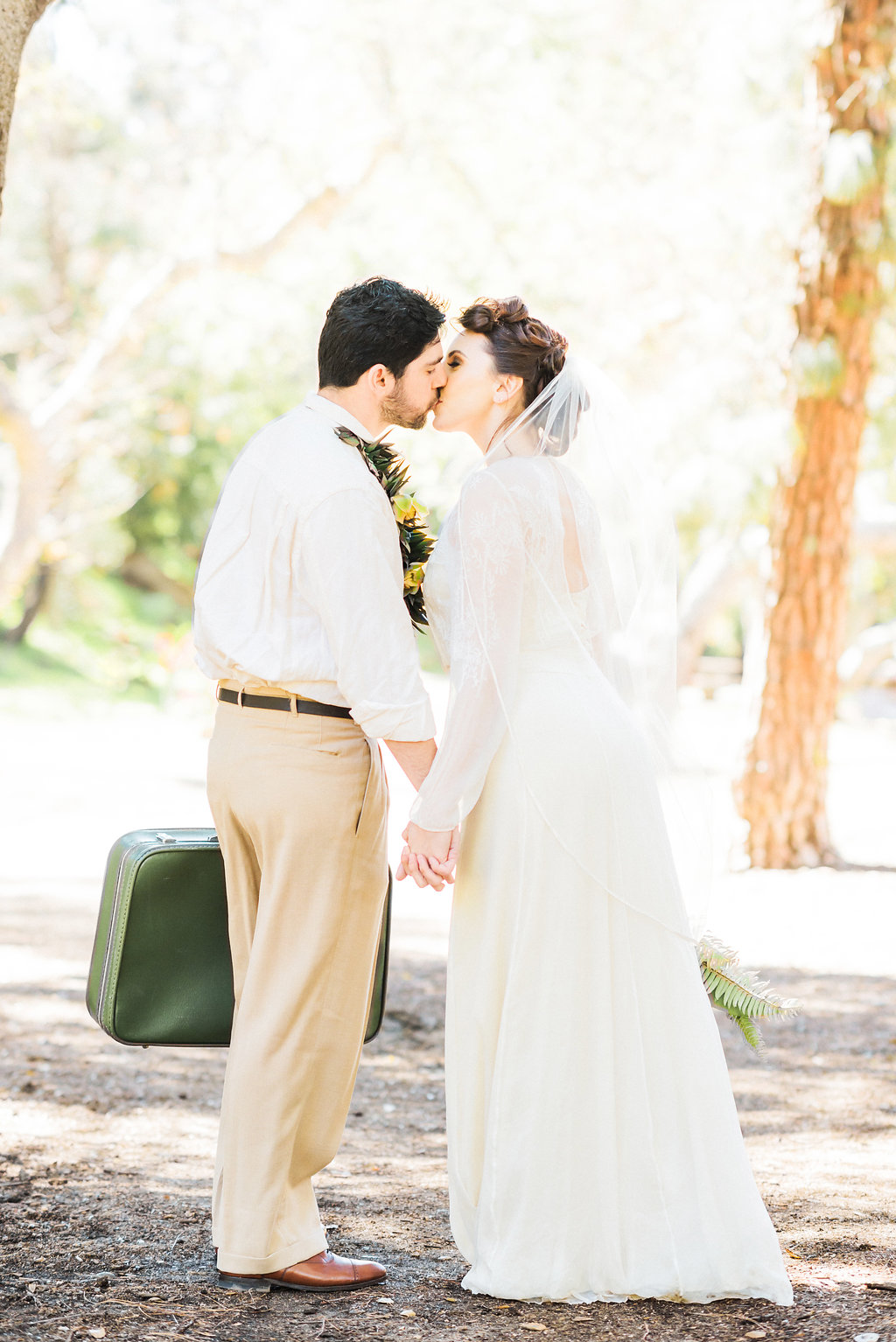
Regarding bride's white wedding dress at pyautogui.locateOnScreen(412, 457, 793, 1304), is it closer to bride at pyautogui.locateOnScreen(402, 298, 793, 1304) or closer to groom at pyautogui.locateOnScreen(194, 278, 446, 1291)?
bride at pyautogui.locateOnScreen(402, 298, 793, 1304)

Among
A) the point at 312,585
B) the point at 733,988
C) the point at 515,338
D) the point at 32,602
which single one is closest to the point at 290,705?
the point at 312,585

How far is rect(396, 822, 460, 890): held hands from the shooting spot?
286 cm

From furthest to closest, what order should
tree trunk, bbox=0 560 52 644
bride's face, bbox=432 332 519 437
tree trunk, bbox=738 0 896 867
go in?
tree trunk, bbox=0 560 52 644, tree trunk, bbox=738 0 896 867, bride's face, bbox=432 332 519 437

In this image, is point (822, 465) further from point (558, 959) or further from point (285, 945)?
point (285, 945)

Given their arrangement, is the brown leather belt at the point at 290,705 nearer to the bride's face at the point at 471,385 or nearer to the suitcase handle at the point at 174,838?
the suitcase handle at the point at 174,838

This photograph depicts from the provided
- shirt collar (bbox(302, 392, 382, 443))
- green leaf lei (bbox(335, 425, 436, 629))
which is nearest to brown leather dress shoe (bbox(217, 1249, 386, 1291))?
green leaf lei (bbox(335, 425, 436, 629))

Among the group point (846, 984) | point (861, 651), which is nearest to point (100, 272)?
point (861, 651)

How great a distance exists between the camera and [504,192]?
36.9 feet

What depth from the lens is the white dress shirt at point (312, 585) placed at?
8.84ft

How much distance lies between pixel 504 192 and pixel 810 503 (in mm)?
4662

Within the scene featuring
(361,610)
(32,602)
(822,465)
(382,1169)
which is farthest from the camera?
(32,602)

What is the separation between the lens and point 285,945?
2.82m

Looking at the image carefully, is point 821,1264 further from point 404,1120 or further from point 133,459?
point 133,459

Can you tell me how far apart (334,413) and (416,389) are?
0.20m
